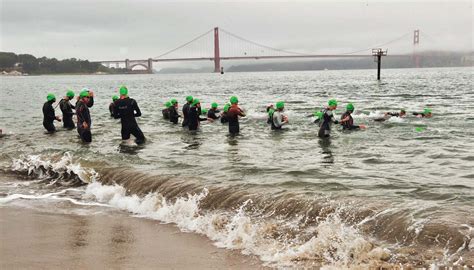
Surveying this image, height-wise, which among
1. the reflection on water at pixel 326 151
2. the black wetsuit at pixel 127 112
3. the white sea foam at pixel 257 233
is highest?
the black wetsuit at pixel 127 112

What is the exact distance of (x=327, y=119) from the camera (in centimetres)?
1358

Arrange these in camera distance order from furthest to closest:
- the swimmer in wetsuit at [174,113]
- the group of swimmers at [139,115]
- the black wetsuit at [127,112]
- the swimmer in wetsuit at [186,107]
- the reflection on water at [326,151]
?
the swimmer in wetsuit at [174,113], the swimmer in wetsuit at [186,107], the group of swimmers at [139,115], the black wetsuit at [127,112], the reflection on water at [326,151]

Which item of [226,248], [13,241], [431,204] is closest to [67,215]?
[13,241]

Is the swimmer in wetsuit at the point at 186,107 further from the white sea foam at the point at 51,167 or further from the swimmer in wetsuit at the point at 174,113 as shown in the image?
the white sea foam at the point at 51,167

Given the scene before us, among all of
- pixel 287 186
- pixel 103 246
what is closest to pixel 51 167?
pixel 287 186

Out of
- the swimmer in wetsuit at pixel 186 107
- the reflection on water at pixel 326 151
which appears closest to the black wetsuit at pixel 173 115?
the swimmer in wetsuit at pixel 186 107

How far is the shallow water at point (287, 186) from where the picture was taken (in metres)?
5.80

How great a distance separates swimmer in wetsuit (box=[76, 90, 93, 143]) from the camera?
12.9m

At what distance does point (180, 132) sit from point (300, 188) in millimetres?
8442

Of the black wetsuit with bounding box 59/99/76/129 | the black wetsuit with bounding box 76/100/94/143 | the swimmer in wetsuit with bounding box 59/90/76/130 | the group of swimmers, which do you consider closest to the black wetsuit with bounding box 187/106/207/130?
the group of swimmers

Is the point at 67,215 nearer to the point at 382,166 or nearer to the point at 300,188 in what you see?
the point at 300,188

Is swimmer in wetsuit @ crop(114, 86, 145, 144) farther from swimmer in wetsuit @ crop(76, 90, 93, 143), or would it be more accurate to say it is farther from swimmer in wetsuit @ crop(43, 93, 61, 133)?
swimmer in wetsuit @ crop(43, 93, 61, 133)

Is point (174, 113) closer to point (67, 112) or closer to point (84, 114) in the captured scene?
point (67, 112)

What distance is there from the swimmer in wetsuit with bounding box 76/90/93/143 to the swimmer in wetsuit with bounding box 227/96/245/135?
4084 millimetres
